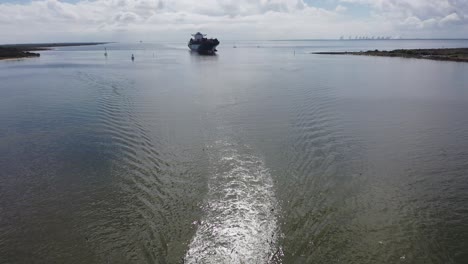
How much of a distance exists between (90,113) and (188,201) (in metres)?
19.0

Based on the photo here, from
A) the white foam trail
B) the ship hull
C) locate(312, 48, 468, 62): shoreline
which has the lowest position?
the white foam trail

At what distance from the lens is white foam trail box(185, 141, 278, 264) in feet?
34.6

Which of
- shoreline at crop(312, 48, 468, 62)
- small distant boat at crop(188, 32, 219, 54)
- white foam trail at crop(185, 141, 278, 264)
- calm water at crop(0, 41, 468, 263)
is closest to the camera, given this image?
white foam trail at crop(185, 141, 278, 264)

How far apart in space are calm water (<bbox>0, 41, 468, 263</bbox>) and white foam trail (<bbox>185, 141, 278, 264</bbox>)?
0.19 ft

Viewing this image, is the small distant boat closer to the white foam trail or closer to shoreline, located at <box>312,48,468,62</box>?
shoreline, located at <box>312,48,468,62</box>

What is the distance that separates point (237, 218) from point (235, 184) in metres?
2.86

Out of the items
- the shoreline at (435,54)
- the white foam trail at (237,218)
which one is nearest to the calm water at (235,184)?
the white foam trail at (237,218)

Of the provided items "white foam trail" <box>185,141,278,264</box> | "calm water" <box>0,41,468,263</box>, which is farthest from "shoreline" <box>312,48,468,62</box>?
"white foam trail" <box>185,141,278,264</box>

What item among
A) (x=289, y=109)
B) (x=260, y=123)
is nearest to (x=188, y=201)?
(x=260, y=123)

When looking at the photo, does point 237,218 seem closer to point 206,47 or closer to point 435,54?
point 435,54

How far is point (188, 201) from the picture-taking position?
44.8ft

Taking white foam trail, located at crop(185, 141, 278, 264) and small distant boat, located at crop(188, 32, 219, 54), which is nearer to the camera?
white foam trail, located at crop(185, 141, 278, 264)

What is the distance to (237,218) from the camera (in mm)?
12438

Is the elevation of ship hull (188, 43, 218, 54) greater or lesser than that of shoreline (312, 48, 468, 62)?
greater
